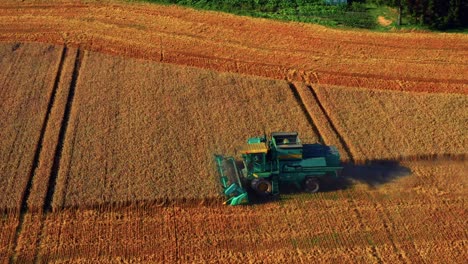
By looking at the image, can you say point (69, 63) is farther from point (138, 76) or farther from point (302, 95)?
point (302, 95)

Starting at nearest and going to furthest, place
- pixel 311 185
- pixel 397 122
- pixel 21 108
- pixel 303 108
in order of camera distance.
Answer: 1. pixel 311 185
2. pixel 397 122
3. pixel 21 108
4. pixel 303 108

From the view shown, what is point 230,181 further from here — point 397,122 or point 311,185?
point 397,122

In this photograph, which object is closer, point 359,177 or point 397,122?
point 359,177

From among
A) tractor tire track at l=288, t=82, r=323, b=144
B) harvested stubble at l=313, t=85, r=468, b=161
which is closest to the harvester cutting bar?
tractor tire track at l=288, t=82, r=323, b=144

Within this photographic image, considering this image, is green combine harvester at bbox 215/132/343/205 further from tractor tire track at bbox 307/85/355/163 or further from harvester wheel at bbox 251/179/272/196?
tractor tire track at bbox 307/85/355/163

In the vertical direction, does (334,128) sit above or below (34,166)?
above

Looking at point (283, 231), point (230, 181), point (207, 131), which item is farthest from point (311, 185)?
point (207, 131)
